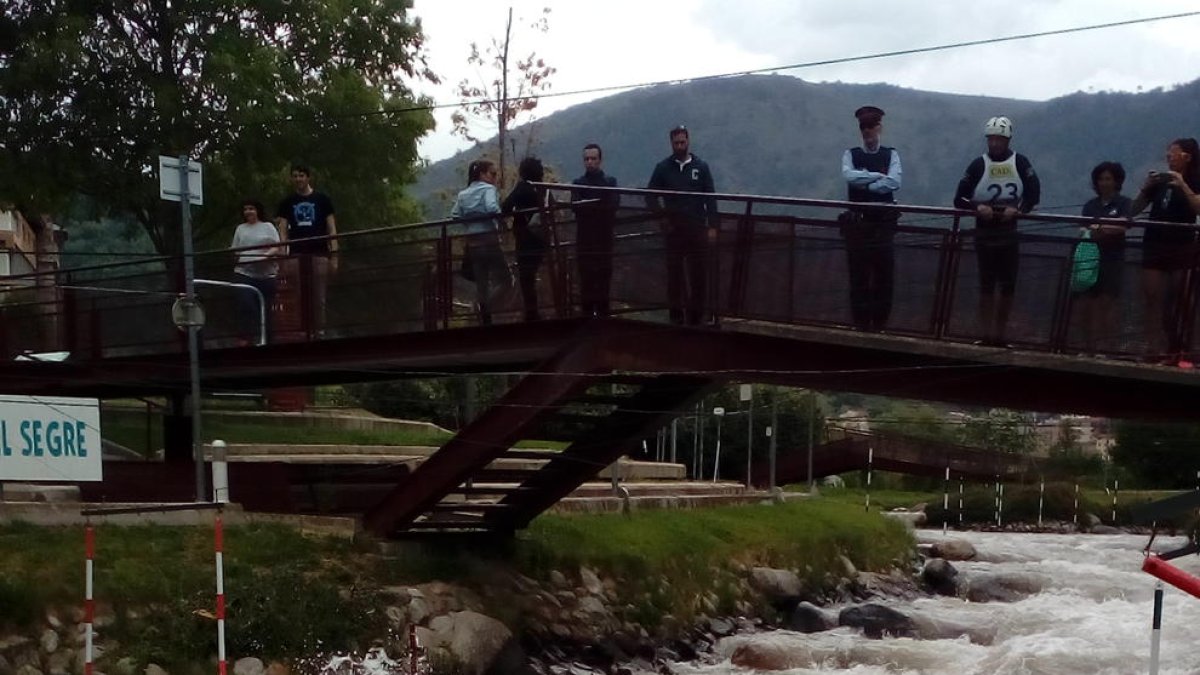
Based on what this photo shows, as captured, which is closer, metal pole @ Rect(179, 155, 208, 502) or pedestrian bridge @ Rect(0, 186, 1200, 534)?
metal pole @ Rect(179, 155, 208, 502)

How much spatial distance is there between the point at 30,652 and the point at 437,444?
13433 mm

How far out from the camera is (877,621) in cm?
2217

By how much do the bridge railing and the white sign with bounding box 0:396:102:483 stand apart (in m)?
3.93

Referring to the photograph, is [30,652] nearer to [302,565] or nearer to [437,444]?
[302,565]

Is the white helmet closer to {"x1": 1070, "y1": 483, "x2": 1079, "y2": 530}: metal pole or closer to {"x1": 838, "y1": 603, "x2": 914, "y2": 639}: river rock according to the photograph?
{"x1": 838, "y1": 603, "x2": 914, "y2": 639}: river rock

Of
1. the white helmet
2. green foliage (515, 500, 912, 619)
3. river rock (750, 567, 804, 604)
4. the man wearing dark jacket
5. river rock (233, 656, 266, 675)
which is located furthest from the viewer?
river rock (750, 567, 804, 604)

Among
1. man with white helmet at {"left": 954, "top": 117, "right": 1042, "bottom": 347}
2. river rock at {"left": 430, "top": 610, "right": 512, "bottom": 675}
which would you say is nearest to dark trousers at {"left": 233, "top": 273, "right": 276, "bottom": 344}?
river rock at {"left": 430, "top": 610, "right": 512, "bottom": 675}

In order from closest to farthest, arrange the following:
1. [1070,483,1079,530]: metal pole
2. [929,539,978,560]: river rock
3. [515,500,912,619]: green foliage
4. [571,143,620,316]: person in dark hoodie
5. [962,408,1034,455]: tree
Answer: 1. [571,143,620,316]: person in dark hoodie
2. [515,500,912,619]: green foliage
3. [929,539,978,560]: river rock
4. [1070,483,1079,530]: metal pole
5. [962,408,1034,455]: tree

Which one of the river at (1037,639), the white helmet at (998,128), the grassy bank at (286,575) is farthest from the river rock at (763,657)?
the white helmet at (998,128)

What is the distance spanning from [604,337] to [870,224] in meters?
2.85

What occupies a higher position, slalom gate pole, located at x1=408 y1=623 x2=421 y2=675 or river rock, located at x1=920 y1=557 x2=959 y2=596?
slalom gate pole, located at x1=408 y1=623 x2=421 y2=675

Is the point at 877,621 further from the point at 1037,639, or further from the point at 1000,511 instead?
the point at 1000,511

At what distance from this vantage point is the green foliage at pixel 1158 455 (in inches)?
1858

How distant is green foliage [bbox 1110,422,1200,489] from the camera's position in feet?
155
